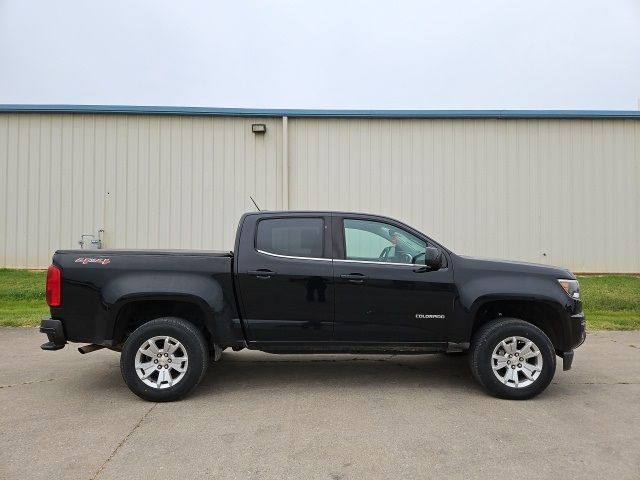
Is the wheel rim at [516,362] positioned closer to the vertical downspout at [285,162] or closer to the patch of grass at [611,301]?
the patch of grass at [611,301]

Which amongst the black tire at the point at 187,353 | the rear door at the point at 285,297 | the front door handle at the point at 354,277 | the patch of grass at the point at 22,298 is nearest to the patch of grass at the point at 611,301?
the front door handle at the point at 354,277

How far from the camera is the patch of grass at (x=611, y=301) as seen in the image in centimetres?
870

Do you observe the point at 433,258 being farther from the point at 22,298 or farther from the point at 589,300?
the point at 22,298

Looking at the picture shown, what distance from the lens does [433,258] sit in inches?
190

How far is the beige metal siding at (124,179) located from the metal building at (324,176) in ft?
0.11

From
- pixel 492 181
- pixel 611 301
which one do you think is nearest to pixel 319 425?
pixel 611 301

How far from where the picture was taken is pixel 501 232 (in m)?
12.9

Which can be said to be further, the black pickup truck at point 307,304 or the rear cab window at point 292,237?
the rear cab window at point 292,237

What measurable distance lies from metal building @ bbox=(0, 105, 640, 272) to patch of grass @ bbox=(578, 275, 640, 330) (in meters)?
1.15

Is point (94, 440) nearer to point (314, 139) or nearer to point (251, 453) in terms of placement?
point (251, 453)

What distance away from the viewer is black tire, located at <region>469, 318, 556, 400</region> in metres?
4.79

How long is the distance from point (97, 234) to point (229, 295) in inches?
360

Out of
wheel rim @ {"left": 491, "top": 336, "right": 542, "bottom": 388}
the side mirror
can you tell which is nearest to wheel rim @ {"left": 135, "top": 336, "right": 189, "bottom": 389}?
the side mirror

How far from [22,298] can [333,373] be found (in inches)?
306
